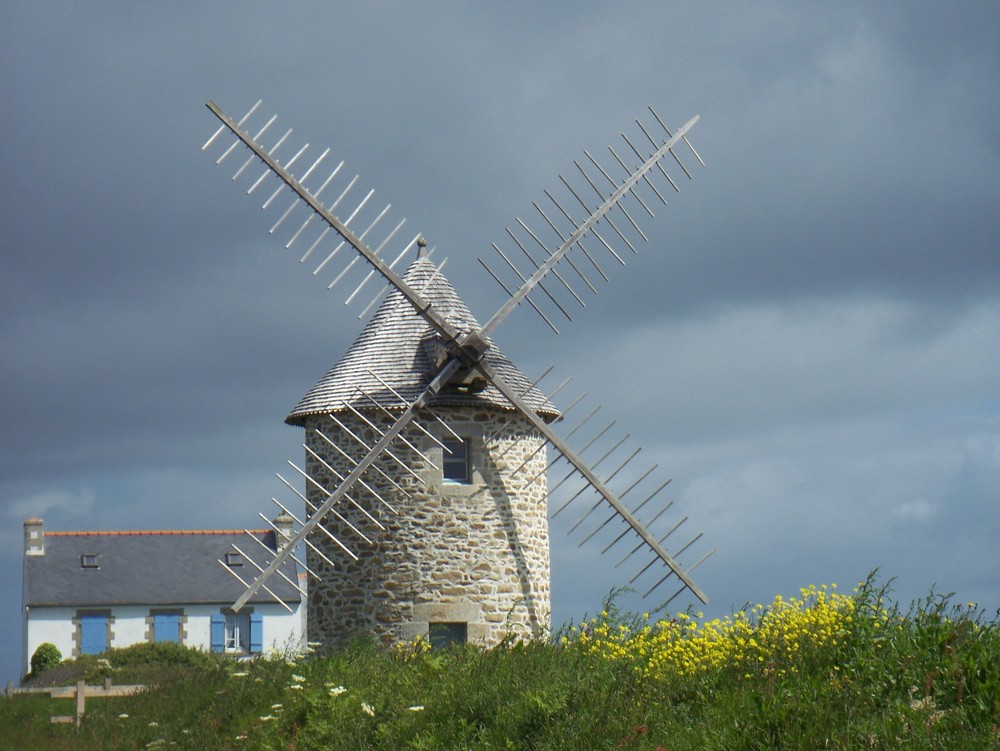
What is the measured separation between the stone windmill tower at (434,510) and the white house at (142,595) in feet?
62.1

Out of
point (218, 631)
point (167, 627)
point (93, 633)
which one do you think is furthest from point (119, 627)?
point (218, 631)

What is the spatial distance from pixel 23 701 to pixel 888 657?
13899 mm

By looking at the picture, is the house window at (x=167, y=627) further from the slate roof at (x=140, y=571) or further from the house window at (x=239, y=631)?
the house window at (x=239, y=631)

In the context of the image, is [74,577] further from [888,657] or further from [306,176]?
[888,657]

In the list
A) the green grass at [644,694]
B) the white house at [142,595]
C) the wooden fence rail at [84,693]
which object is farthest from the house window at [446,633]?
the white house at [142,595]

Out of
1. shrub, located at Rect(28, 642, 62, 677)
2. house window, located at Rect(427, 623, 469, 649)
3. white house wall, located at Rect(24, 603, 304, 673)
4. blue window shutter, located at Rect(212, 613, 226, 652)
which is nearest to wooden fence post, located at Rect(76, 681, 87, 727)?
→ house window, located at Rect(427, 623, 469, 649)

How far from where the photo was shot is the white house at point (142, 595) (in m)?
37.0

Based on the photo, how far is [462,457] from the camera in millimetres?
17734

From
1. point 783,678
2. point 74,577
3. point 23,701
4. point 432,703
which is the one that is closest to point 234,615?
point 74,577

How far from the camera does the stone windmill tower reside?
1712 cm

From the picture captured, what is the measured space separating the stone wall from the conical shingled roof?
0.26 m

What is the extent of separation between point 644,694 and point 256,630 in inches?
1174

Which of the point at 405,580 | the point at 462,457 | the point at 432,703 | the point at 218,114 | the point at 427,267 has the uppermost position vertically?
the point at 218,114

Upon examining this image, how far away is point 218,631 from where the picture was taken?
1475 inches
